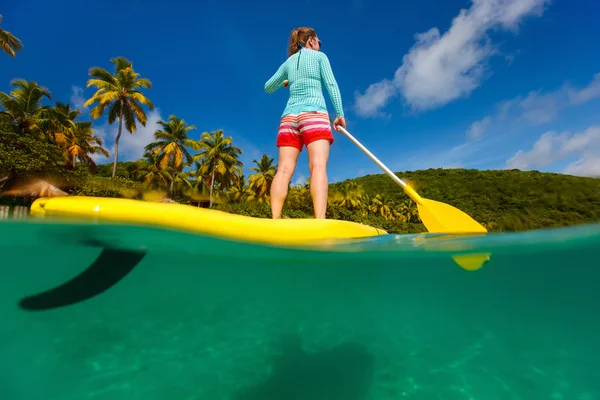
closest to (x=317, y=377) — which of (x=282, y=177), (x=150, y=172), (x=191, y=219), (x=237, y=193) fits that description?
(x=282, y=177)

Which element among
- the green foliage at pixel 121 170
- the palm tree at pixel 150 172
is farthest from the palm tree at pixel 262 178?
the green foliage at pixel 121 170

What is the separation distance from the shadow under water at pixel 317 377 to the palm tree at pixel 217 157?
31.5m

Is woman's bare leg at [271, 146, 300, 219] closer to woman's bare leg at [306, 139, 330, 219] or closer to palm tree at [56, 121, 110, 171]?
woman's bare leg at [306, 139, 330, 219]

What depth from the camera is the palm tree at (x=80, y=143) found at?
90.4 feet

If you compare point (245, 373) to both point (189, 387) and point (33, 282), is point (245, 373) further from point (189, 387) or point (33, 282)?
point (33, 282)

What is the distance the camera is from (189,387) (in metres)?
4.77

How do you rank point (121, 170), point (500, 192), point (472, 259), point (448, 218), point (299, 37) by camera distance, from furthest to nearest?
1. point (121, 170)
2. point (500, 192)
3. point (472, 259)
4. point (448, 218)
5. point (299, 37)

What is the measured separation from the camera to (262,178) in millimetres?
36750

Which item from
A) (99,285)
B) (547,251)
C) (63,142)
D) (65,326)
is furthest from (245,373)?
(63,142)

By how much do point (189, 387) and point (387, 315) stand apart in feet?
32.2

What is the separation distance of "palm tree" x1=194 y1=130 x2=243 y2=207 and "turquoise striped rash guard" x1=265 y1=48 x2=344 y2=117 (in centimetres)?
3281

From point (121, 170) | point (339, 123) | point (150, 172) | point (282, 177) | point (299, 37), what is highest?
point (121, 170)

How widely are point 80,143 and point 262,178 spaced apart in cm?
1911

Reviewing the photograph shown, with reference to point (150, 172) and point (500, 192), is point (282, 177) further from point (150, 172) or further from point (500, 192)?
point (500, 192)
